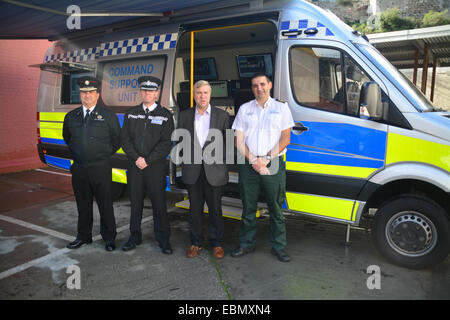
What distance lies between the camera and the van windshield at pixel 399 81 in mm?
3027

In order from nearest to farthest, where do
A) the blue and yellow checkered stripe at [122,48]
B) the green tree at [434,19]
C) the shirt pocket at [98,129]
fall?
the shirt pocket at [98,129] < the blue and yellow checkered stripe at [122,48] < the green tree at [434,19]

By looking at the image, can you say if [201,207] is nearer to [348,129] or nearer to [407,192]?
[348,129]

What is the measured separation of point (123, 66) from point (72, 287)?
2874 millimetres

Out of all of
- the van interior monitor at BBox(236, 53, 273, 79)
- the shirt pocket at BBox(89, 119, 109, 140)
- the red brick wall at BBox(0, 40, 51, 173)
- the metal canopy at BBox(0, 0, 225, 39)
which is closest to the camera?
the shirt pocket at BBox(89, 119, 109, 140)

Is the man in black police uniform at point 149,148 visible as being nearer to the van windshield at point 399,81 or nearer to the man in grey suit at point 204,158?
the man in grey suit at point 204,158

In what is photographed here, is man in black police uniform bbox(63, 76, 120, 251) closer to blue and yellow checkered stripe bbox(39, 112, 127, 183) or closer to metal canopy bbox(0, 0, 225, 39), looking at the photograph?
metal canopy bbox(0, 0, 225, 39)

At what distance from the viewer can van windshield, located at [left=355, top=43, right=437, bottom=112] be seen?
3027 millimetres

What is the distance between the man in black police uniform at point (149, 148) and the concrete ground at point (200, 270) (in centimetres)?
45

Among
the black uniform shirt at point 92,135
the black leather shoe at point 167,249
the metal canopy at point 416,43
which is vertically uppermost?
the metal canopy at point 416,43

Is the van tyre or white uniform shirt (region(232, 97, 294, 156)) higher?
white uniform shirt (region(232, 97, 294, 156))

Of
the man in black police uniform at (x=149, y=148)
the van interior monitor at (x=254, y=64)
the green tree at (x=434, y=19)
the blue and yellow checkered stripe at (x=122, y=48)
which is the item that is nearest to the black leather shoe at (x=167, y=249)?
the man in black police uniform at (x=149, y=148)

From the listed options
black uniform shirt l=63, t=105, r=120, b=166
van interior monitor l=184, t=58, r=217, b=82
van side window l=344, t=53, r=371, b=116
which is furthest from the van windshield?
van interior monitor l=184, t=58, r=217, b=82

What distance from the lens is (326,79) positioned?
Result: 3344 mm

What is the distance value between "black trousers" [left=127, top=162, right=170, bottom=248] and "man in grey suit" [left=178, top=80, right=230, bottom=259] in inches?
11.1
